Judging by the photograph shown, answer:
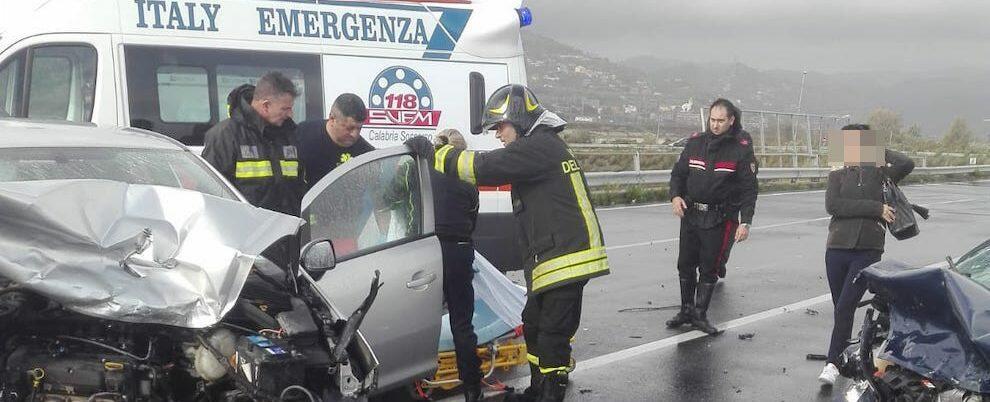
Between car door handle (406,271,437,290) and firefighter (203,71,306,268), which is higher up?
firefighter (203,71,306,268)

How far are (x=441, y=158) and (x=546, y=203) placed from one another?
1.88 ft

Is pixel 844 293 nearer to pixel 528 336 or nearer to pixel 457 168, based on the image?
pixel 528 336

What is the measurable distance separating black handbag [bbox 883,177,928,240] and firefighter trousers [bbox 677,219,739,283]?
156 cm

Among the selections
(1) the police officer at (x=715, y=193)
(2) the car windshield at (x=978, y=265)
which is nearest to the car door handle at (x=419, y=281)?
(2) the car windshield at (x=978, y=265)

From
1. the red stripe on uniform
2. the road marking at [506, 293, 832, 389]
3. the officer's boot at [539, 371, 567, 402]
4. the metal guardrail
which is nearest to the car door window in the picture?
the officer's boot at [539, 371, 567, 402]

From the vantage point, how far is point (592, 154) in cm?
2331

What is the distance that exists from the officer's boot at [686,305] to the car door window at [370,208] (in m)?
3.28

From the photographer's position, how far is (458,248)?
549cm

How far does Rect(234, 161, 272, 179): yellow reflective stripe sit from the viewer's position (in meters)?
5.52

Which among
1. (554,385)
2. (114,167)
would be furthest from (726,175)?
(114,167)

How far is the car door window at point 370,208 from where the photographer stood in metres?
4.93

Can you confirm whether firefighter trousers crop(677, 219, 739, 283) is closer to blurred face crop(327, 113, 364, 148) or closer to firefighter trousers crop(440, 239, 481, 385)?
firefighter trousers crop(440, 239, 481, 385)

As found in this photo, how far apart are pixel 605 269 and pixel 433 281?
871mm

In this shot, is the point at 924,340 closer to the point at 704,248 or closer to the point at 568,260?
the point at 568,260
